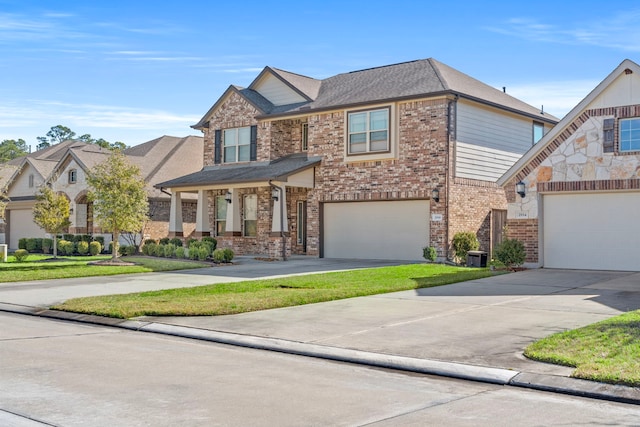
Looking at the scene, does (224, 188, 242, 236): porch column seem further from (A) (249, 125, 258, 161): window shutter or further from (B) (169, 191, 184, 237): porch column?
(B) (169, 191, 184, 237): porch column

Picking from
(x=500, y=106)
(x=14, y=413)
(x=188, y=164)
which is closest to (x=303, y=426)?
(x=14, y=413)

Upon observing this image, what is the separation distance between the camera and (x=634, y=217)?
1978cm

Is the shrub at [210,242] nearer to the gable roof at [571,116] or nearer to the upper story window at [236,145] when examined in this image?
the upper story window at [236,145]

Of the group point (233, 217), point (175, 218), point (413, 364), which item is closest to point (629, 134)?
point (413, 364)

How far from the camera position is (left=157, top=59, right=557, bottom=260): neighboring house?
1003 inches

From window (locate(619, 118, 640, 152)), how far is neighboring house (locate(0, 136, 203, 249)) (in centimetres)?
2222

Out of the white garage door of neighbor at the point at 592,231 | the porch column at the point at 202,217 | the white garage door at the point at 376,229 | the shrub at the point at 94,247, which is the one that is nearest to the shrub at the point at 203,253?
the porch column at the point at 202,217

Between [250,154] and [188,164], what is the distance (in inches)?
373

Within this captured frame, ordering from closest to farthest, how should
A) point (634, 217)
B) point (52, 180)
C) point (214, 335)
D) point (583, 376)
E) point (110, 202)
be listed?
point (583, 376) → point (214, 335) → point (634, 217) → point (110, 202) → point (52, 180)

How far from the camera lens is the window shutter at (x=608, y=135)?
1991 cm

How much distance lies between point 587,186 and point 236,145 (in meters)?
16.2

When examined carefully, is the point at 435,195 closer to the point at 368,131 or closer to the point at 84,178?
the point at 368,131

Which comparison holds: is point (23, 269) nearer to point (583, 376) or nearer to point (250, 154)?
point (250, 154)

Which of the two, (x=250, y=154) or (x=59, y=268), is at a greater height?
(x=250, y=154)
